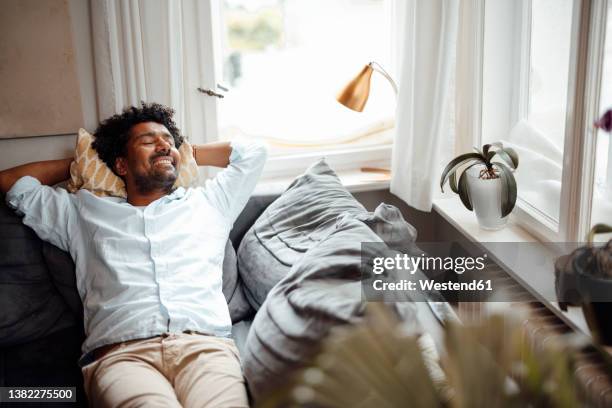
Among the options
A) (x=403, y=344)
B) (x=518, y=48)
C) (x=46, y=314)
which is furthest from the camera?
(x=518, y=48)

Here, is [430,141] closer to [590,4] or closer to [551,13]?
[551,13]

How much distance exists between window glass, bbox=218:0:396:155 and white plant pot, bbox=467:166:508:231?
32.8 inches

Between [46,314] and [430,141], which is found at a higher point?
[430,141]

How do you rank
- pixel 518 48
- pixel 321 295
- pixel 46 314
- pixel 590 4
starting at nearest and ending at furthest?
pixel 321 295 → pixel 590 4 → pixel 46 314 → pixel 518 48

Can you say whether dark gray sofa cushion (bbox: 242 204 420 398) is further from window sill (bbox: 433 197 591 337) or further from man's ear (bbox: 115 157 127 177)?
man's ear (bbox: 115 157 127 177)

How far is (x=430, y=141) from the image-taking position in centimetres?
245

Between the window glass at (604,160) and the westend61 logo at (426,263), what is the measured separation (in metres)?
0.42

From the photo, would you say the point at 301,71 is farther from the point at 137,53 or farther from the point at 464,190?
the point at 464,190

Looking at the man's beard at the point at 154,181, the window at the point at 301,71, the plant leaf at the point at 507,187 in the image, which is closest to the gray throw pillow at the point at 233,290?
the man's beard at the point at 154,181

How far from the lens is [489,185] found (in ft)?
6.68

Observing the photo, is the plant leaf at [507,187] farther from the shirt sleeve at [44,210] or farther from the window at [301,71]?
the shirt sleeve at [44,210]

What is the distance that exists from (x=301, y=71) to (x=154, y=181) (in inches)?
40.2

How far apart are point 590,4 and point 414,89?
33.6 inches

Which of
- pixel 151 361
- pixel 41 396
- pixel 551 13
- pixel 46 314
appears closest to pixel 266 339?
pixel 151 361
